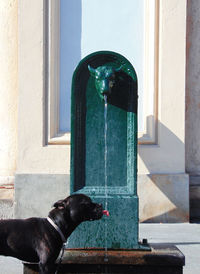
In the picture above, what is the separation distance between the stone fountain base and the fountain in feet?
0.78

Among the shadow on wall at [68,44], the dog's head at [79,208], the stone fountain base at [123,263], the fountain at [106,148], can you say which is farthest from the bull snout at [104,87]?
the shadow on wall at [68,44]

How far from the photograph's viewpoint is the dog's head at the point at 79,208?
375cm

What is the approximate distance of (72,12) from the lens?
7234 millimetres

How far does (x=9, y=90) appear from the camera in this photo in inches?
286

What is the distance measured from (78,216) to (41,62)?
3.74 metres

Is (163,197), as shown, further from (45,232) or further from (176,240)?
(45,232)

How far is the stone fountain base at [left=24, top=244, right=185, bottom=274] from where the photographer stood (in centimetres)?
412

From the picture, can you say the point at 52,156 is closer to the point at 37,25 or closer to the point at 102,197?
the point at 37,25

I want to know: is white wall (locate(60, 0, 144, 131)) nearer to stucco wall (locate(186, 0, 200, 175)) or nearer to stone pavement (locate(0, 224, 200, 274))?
stucco wall (locate(186, 0, 200, 175))

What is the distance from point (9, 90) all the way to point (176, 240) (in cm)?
330

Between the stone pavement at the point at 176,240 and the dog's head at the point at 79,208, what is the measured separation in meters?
1.23

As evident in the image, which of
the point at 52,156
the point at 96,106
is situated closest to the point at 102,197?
the point at 96,106

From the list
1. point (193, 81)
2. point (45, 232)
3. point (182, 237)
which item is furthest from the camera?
point (193, 81)

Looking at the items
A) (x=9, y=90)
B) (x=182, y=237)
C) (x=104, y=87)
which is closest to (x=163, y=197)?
(x=182, y=237)
